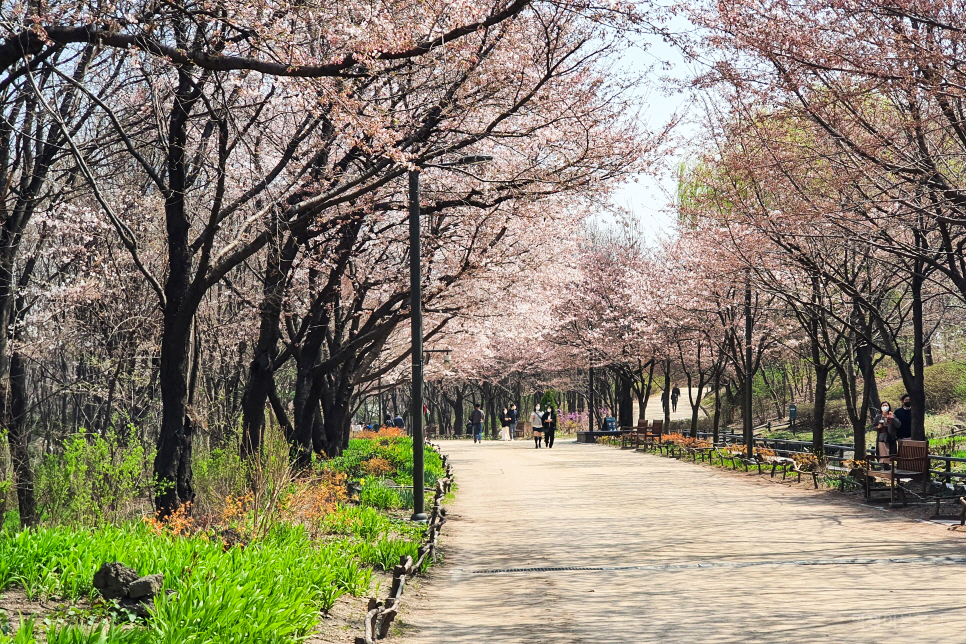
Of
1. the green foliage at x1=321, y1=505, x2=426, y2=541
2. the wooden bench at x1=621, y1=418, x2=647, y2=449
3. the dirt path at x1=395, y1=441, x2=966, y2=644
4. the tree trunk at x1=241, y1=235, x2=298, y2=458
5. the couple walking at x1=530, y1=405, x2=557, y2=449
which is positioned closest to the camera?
the dirt path at x1=395, y1=441, x2=966, y2=644

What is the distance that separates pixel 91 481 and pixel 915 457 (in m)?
12.7

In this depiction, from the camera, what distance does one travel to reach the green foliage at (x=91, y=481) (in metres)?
11.3

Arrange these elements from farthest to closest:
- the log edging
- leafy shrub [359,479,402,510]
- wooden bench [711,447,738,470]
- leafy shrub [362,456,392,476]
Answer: wooden bench [711,447,738,470]
leafy shrub [362,456,392,476]
leafy shrub [359,479,402,510]
the log edging

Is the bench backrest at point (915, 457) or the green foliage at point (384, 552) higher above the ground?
the bench backrest at point (915, 457)

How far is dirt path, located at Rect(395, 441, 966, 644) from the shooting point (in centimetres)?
699

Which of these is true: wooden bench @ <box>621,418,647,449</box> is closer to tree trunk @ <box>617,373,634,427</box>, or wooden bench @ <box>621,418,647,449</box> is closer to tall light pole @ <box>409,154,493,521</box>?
tree trunk @ <box>617,373,634,427</box>

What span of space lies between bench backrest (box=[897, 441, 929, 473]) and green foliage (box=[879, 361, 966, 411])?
25.3 m

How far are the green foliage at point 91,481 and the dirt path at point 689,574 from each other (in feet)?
13.7

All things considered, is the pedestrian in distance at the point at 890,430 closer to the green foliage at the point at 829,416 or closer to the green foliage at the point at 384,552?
the green foliage at the point at 384,552

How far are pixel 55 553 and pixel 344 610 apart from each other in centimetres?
234

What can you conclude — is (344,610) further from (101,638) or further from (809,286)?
(809,286)

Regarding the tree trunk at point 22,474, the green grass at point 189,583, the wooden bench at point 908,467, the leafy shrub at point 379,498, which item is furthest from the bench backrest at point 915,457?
the tree trunk at point 22,474

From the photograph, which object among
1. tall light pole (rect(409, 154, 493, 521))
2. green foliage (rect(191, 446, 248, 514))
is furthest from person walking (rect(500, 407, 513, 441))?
tall light pole (rect(409, 154, 493, 521))

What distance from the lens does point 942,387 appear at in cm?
3966
